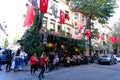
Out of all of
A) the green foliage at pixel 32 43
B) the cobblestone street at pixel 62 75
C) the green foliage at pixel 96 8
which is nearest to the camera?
the cobblestone street at pixel 62 75

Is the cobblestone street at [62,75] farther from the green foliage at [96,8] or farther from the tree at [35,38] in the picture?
the green foliage at [96,8]

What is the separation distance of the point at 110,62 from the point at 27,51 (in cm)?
1332

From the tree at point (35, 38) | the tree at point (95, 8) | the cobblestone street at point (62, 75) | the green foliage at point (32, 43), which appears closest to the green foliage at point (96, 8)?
Answer: the tree at point (95, 8)

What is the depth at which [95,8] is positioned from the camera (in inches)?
1478

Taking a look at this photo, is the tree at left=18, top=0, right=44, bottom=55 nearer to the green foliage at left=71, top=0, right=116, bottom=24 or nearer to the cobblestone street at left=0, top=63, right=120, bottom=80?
the cobblestone street at left=0, top=63, right=120, bottom=80

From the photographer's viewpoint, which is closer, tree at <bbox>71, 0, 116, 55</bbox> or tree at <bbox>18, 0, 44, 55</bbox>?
tree at <bbox>18, 0, 44, 55</bbox>

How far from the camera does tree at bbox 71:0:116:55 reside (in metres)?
37.3

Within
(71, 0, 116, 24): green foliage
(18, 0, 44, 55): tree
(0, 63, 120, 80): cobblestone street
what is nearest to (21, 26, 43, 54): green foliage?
(18, 0, 44, 55): tree

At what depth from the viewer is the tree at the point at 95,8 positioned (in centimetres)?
3731

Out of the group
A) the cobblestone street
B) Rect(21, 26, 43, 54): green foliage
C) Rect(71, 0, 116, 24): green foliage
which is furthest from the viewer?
Rect(71, 0, 116, 24): green foliage

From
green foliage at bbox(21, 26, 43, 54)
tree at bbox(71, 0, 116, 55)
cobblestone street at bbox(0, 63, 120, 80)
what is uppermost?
tree at bbox(71, 0, 116, 55)

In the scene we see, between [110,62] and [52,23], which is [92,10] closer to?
[52,23]

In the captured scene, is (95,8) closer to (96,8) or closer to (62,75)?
(96,8)

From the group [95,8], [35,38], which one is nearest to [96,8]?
[95,8]
